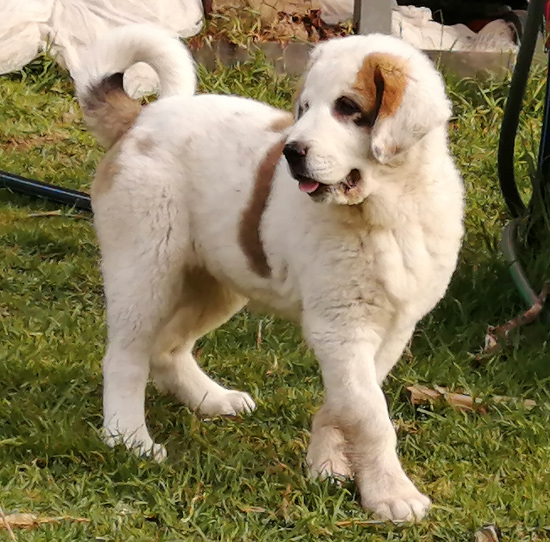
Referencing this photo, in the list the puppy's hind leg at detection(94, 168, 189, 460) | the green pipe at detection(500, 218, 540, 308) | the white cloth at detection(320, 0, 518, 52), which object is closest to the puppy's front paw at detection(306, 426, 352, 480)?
the puppy's hind leg at detection(94, 168, 189, 460)

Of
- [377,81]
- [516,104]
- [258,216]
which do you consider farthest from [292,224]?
[516,104]

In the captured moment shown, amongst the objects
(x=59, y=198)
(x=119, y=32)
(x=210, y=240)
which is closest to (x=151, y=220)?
(x=210, y=240)

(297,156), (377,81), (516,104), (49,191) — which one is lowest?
(49,191)

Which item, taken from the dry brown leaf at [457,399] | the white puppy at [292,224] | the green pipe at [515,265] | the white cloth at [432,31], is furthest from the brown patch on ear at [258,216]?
the white cloth at [432,31]

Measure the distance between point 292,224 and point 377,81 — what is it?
1.86ft

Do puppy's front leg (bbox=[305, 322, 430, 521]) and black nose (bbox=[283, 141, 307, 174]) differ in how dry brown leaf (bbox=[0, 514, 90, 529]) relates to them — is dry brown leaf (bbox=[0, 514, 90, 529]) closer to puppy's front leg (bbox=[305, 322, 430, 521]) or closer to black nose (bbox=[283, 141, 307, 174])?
puppy's front leg (bbox=[305, 322, 430, 521])

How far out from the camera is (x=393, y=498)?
3.69m

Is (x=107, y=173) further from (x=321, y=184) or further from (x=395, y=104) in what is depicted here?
(x=395, y=104)

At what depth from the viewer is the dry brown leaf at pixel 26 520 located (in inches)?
138

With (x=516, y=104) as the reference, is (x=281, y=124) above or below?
above

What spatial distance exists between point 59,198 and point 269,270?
2.98 meters

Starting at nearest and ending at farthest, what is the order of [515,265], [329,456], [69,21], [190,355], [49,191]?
[329,456] → [190,355] → [515,265] → [49,191] → [69,21]

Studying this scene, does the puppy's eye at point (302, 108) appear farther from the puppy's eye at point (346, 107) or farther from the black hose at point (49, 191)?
the black hose at point (49, 191)

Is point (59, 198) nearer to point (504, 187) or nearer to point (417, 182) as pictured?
point (504, 187)
